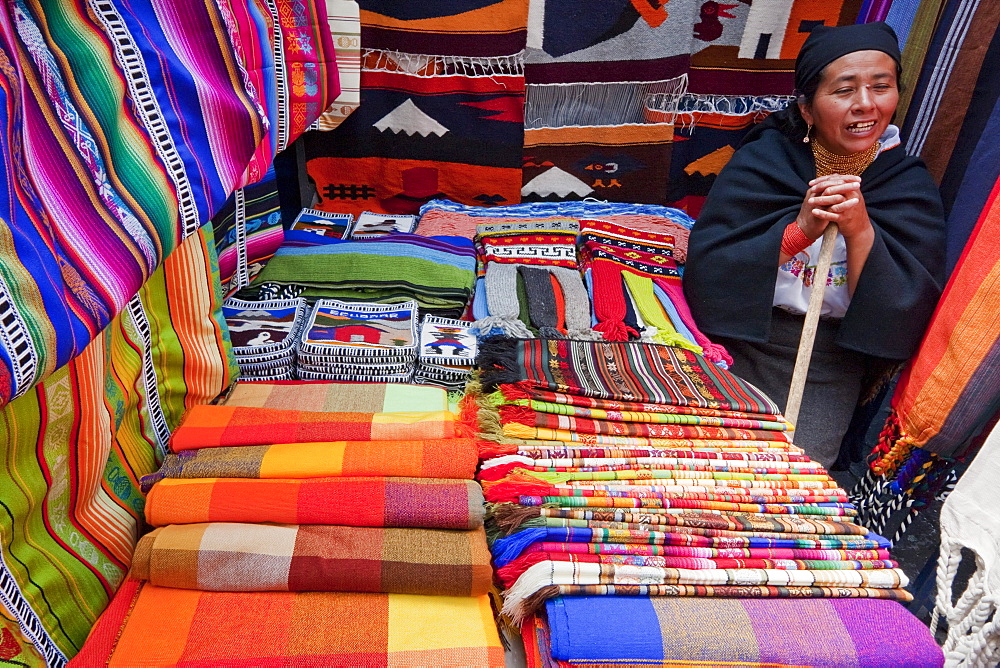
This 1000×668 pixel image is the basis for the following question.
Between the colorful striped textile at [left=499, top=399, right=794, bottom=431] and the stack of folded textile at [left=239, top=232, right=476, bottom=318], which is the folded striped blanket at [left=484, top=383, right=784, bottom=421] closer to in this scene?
the colorful striped textile at [left=499, top=399, right=794, bottom=431]

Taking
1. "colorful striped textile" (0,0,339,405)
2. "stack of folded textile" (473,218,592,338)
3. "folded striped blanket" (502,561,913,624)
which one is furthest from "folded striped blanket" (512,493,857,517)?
"colorful striped textile" (0,0,339,405)

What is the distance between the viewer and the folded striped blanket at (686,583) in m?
0.78

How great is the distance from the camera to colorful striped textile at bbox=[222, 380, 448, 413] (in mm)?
1050

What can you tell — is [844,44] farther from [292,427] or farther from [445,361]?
[292,427]

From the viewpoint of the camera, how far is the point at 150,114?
72 centimetres

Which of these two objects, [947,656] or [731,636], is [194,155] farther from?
[947,656]

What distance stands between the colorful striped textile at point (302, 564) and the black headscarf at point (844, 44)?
4.52ft

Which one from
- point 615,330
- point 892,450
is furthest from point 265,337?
point 892,450

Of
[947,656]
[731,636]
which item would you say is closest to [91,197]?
[731,636]

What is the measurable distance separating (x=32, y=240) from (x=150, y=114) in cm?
25

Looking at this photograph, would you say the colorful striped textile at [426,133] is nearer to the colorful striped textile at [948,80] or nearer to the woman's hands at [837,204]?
the woman's hands at [837,204]

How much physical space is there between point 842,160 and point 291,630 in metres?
1.58

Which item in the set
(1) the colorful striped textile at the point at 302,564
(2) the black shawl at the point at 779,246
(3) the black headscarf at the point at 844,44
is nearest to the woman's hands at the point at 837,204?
(2) the black shawl at the point at 779,246

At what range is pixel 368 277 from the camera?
4.63ft
